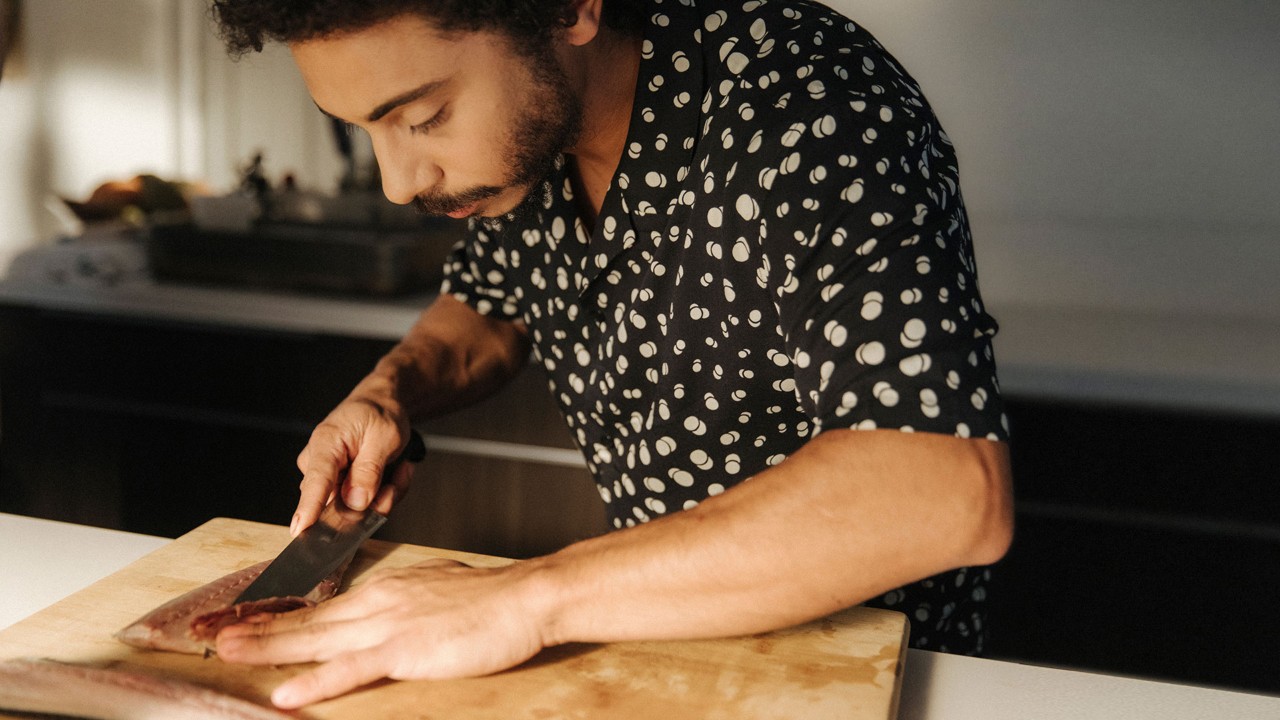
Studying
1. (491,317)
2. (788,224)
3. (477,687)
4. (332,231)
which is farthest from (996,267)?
(477,687)

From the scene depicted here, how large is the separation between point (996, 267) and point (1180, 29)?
1.84 ft

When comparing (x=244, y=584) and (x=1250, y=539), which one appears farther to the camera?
(x=1250, y=539)

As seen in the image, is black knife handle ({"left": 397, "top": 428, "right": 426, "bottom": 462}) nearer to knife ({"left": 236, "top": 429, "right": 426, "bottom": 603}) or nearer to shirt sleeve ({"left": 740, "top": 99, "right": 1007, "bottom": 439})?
knife ({"left": 236, "top": 429, "right": 426, "bottom": 603})

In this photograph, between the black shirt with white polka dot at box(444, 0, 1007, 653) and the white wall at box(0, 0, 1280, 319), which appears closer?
the black shirt with white polka dot at box(444, 0, 1007, 653)

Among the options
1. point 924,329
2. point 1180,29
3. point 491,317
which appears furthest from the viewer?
point 1180,29

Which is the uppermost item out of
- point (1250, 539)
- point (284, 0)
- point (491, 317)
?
point (284, 0)

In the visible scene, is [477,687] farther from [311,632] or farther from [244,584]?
[244,584]

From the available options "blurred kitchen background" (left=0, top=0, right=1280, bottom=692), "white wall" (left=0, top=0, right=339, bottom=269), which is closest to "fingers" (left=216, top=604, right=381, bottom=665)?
"blurred kitchen background" (left=0, top=0, right=1280, bottom=692)

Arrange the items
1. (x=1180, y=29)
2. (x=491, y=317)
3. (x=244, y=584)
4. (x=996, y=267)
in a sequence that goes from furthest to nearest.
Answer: (x=996, y=267) → (x=1180, y=29) → (x=491, y=317) → (x=244, y=584)

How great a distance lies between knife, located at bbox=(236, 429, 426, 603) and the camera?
905 millimetres

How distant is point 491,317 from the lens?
139 centimetres

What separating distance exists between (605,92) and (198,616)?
0.59 metres

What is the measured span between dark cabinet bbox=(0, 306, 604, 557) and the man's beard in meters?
0.99

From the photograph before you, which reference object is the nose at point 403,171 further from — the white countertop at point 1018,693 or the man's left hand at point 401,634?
the white countertop at point 1018,693
